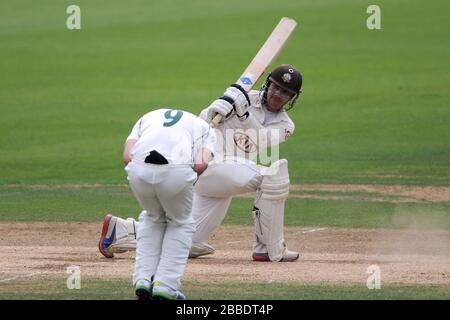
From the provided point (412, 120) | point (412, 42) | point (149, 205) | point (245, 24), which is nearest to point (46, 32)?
point (245, 24)

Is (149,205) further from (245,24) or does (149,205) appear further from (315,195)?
(245,24)

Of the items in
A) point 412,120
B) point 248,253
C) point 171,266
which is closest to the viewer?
point 171,266

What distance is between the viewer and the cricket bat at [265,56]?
1091 centimetres

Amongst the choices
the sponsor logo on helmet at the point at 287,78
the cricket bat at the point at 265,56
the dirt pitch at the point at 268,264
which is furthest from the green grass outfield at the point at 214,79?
the sponsor logo on helmet at the point at 287,78

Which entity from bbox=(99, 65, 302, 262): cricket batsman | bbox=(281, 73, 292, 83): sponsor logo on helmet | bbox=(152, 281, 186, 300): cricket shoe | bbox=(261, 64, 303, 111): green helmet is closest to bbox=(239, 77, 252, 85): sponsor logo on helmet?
bbox=(99, 65, 302, 262): cricket batsman

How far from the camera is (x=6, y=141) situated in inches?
918

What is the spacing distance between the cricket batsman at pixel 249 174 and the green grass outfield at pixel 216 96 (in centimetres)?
159

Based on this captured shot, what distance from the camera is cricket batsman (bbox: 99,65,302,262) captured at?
10578mm

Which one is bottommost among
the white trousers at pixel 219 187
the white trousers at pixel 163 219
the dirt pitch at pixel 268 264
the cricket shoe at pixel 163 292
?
the dirt pitch at pixel 268 264

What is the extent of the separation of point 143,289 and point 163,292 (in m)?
0.14

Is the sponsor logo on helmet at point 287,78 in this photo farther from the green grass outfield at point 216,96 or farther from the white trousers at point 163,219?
the white trousers at point 163,219

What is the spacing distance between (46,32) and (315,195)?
20.6 meters

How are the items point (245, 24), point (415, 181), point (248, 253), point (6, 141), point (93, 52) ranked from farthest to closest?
→ point (245, 24) → point (93, 52) → point (6, 141) → point (415, 181) → point (248, 253)

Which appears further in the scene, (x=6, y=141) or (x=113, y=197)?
(x=6, y=141)
